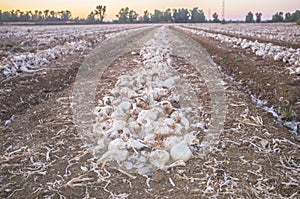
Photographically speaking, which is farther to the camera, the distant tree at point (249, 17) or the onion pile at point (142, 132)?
the distant tree at point (249, 17)

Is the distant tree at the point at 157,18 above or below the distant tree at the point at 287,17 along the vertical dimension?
above

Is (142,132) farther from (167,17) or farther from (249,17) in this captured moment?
(167,17)

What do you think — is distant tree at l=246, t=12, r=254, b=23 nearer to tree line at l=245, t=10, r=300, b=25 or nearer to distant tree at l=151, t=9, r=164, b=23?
tree line at l=245, t=10, r=300, b=25

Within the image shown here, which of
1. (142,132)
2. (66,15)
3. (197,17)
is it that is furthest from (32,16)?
(142,132)

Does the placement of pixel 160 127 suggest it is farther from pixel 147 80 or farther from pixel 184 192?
pixel 147 80

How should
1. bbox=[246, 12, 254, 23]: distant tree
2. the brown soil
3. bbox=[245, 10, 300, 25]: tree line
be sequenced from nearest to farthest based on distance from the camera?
the brown soil < bbox=[245, 10, 300, 25]: tree line < bbox=[246, 12, 254, 23]: distant tree

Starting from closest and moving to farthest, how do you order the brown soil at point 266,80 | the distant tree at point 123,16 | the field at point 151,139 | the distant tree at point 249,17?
1. the field at point 151,139
2. the brown soil at point 266,80
3. the distant tree at point 249,17
4. the distant tree at point 123,16

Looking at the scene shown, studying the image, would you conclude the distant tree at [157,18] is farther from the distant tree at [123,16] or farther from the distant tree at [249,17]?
the distant tree at [249,17]

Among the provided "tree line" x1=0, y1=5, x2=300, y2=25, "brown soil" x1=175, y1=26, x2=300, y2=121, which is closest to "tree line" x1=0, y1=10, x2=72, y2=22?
"tree line" x1=0, y1=5, x2=300, y2=25

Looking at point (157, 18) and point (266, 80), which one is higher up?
point (157, 18)

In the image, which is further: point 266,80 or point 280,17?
point 280,17

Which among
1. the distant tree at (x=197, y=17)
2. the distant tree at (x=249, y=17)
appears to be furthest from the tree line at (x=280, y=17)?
the distant tree at (x=197, y=17)

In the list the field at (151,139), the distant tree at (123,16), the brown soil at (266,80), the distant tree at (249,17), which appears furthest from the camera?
the distant tree at (123,16)

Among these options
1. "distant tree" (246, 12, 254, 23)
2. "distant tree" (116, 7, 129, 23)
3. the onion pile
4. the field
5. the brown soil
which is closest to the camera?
the field
